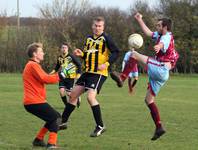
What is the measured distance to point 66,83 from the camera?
16062mm

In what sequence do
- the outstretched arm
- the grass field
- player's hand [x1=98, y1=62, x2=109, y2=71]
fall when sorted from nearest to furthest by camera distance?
the grass field → the outstretched arm → player's hand [x1=98, y1=62, x2=109, y2=71]

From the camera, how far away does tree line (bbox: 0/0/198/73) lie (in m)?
46.4

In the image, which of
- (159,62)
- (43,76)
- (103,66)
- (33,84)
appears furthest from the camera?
(103,66)

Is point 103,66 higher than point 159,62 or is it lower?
lower

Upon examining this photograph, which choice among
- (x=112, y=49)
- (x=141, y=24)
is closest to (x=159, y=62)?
(x=141, y=24)

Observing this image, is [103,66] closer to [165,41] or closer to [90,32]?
→ [165,41]

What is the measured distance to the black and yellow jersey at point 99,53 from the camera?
954 centimetres

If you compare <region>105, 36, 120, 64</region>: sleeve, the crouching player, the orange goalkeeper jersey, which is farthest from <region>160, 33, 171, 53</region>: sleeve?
the orange goalkeeper jersey

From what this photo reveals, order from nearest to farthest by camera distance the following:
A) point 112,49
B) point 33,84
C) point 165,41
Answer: point 33,84, point 165,41, point 112,49

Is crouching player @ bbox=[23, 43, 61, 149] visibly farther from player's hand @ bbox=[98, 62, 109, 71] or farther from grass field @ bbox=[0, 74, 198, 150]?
player's hand @ bbox=[98, 62, 109, 71]

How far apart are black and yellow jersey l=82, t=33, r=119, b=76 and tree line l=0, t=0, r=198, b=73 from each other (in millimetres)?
34176

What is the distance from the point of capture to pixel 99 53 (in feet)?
31.5

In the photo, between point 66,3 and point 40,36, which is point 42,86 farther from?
point 66,3

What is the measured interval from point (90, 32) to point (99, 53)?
124ft
